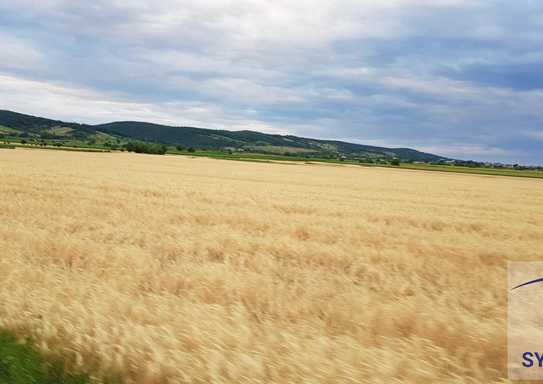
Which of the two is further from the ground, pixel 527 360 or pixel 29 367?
pixel 527 360

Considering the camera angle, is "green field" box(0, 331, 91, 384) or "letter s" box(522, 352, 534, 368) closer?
"green field" box(0, 331, 91, 384)

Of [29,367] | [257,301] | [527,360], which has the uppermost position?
[527,360]

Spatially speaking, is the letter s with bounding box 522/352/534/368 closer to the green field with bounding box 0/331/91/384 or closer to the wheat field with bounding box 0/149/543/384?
the wheat field with bounding box 0/149/543/384

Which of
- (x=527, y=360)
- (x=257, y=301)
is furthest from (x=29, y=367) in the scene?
(x=527, y=360)

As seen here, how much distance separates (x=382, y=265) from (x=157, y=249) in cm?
385

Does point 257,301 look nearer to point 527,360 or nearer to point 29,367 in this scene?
point 29,367

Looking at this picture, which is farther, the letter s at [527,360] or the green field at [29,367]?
the letter s at [527,360]

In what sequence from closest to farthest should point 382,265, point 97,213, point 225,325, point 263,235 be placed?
1. point 225,325
2. point 382,265
3. point 263,235
4. point 97,213

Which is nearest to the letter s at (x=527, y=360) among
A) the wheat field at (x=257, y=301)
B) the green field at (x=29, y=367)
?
the wheat field at (x=257, y=301)

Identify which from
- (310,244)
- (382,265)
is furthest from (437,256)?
(310,244)

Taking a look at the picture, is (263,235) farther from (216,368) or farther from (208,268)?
(216,368)

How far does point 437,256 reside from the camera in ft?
25.8

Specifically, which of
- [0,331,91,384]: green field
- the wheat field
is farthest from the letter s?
[0,331,91,384]: green field

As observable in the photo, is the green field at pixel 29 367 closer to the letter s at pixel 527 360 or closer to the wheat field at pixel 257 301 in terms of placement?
the wheat field at pixel 257 301
